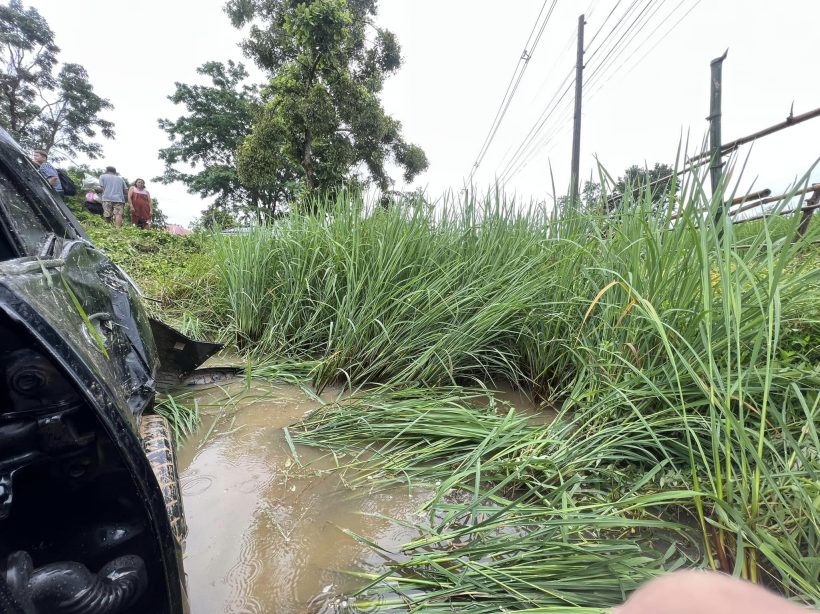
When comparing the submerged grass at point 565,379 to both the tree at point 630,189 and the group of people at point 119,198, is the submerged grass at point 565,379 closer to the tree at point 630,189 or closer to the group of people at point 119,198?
the tree at point 630,189

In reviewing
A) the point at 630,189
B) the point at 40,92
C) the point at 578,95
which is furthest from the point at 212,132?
the point at 630,189

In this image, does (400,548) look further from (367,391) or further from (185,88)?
(185,88)

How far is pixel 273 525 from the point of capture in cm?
127

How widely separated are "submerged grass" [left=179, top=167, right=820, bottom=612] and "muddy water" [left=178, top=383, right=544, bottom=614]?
112 millimetres

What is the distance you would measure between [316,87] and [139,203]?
5.04 m

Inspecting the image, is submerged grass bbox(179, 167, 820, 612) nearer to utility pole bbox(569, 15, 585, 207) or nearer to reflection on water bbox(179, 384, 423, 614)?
reflection on water bbox(179, 384, 423, 614)

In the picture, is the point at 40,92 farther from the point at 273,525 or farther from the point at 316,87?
the point at 273,525

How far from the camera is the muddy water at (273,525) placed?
104cm

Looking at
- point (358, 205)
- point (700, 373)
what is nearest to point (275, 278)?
point (358, 205)

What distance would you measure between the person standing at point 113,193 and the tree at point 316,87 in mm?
3063

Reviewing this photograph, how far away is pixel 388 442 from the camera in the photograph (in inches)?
65.5

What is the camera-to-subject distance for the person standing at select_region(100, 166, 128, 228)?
8.27 meters

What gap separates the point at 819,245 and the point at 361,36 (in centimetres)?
1214

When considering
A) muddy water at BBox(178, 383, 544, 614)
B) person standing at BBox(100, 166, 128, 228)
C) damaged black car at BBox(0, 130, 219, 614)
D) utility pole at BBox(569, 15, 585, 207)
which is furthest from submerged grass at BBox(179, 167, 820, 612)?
utility pole at BBox(569, 15, 585, 207)
